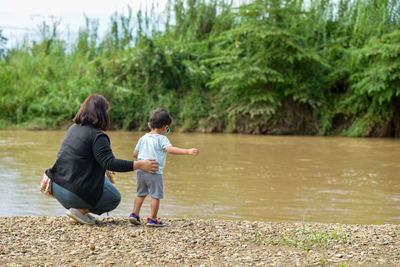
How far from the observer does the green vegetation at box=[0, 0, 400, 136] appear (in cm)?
1856

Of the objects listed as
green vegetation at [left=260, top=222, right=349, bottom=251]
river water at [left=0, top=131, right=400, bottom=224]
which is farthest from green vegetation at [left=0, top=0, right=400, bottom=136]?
green vegetation at [left=260, top=222, right=349, bottom=251]

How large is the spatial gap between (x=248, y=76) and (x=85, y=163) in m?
15.1

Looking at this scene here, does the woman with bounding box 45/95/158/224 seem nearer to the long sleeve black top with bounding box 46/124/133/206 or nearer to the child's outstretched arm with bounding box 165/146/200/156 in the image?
the long sleeve black top with bounding box 46/124/133/206

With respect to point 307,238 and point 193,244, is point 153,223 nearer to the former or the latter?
point 193,244

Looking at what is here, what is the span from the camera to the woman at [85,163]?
4.46 meters

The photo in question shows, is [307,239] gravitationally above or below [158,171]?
below

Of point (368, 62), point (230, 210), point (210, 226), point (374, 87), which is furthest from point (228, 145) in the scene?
point (210, 226)

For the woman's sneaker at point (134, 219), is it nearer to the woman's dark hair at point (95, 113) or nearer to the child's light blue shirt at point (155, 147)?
the child's light blue shirt at point (155, 147)

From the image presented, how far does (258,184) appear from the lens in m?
8.27

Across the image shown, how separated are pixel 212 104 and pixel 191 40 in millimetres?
3762

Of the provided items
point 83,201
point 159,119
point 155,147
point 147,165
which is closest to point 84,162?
A: point 83,201

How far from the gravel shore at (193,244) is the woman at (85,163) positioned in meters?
0.28

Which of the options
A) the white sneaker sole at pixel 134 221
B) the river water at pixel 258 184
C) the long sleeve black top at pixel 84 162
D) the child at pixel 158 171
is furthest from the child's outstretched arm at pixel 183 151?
the river water at pixel 258 184

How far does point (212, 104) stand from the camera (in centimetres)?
2083
